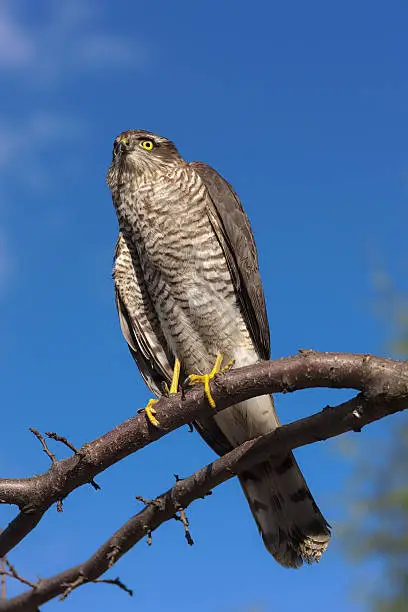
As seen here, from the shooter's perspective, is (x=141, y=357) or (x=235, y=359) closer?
(x=235, y=359)

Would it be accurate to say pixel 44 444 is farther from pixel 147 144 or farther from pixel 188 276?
pixel 147 144

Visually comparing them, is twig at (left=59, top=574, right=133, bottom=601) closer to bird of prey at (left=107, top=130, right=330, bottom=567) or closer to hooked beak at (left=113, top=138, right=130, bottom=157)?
bird of prey at (left=107, top=130, right=330, bottom=567)

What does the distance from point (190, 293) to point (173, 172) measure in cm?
81

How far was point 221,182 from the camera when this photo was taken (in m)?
4.47

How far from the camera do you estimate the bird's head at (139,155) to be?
4508mm

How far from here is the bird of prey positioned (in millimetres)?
4145

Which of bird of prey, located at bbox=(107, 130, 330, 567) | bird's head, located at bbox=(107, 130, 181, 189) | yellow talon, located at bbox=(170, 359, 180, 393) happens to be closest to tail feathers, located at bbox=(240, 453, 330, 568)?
bird of prey, located at bbox=(107, 130, 330, 567)

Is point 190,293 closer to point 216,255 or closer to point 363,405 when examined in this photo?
point 216,255

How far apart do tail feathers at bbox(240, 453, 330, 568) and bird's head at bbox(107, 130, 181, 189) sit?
76.6 inches

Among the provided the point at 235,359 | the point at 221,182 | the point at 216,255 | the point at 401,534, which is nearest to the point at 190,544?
the point at 235,359

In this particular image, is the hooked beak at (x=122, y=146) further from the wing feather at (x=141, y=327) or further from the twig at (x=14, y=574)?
the twig at (x=14, y=574)

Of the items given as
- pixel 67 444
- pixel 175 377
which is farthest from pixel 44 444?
pixel 175 377

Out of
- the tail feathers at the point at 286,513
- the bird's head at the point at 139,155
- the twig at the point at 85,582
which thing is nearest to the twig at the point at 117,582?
the twig at the point at 85,582

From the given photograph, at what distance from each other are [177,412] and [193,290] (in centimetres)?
108
